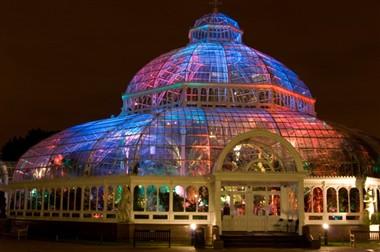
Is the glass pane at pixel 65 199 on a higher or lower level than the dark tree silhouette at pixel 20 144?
lower

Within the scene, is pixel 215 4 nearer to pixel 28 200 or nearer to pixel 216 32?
pixel 216 32

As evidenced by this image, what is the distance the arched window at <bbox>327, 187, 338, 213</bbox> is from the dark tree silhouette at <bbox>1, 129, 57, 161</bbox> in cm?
5662

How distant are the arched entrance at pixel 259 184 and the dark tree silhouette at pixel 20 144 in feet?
175

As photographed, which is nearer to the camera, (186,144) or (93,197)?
(186,144)

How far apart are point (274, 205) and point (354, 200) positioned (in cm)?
504

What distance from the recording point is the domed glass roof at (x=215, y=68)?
41.8 metres

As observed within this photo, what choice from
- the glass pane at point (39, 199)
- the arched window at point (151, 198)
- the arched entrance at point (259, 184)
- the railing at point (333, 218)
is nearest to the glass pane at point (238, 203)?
the arched entrance at point (259, 184)

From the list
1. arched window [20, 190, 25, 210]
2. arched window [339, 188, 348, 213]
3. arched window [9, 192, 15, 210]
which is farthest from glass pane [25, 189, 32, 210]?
arched window [339, 188, 348, 213]

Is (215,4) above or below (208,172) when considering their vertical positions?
above

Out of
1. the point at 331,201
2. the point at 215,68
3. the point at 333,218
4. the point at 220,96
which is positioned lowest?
the point at 333,218

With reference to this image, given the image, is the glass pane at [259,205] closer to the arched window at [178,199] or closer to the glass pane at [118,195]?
the arched window at [178,199]

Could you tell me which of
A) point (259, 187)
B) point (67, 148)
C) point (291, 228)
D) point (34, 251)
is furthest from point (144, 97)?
point (34, 251)

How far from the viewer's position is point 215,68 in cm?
4228

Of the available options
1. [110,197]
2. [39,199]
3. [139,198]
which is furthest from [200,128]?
[39,199]
